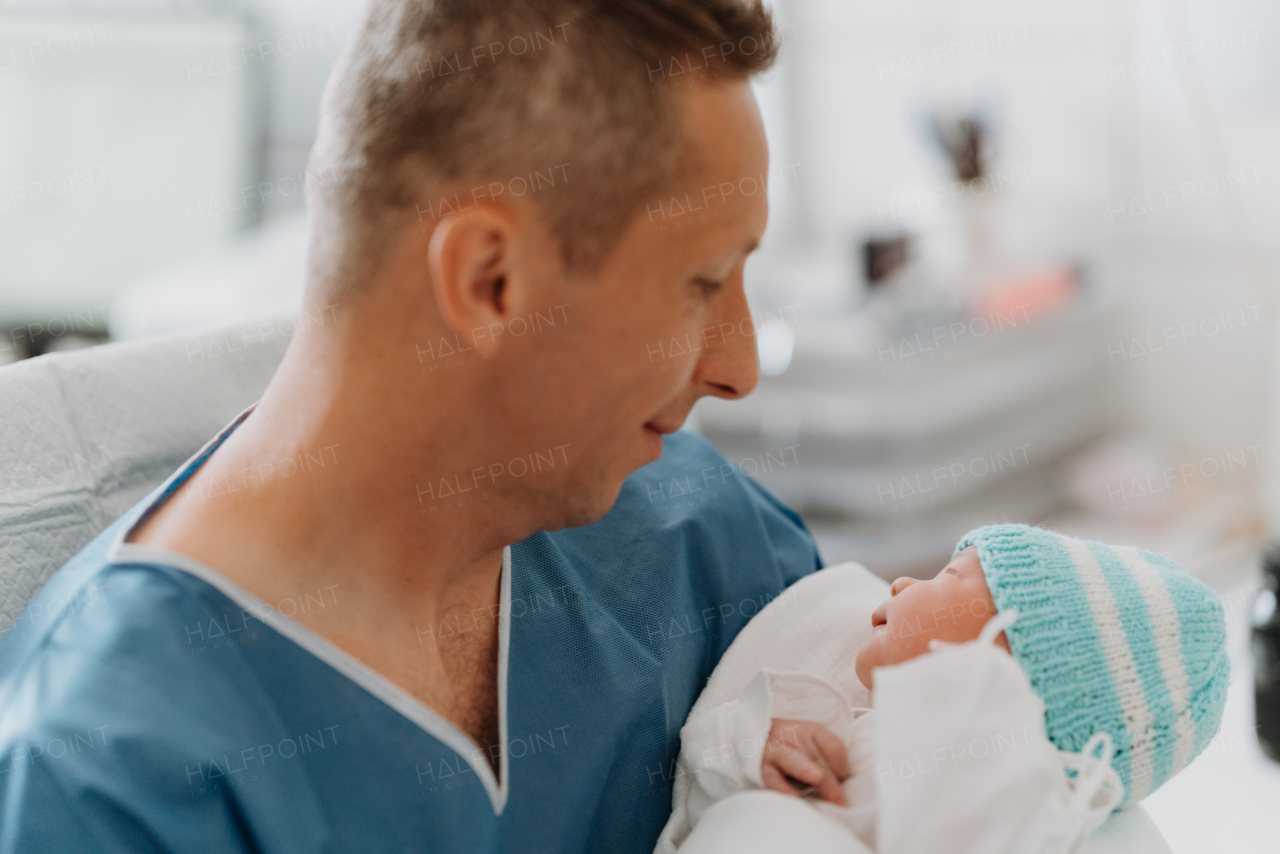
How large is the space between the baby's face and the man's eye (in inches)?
13.9

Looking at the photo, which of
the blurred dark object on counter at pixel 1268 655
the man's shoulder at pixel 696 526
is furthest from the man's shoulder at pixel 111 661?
the blurred dark object on counter at pixel 1268 655

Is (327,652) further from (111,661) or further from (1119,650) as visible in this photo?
(1119,650)

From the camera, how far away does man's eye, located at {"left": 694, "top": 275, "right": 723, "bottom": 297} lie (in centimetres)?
72

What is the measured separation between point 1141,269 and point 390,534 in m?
2.20

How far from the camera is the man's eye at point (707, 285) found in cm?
72

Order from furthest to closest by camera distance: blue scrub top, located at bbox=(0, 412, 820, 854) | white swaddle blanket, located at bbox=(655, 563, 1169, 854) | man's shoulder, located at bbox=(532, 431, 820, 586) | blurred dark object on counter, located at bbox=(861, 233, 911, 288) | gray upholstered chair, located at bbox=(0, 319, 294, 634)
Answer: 1. blurred dark object on counter, located at bbox=(861, 233, 911, 288)
2. man's shoulder, located at bbox=(532, 431, 820, 586)
3. gray upholstered chair, located at bbox=(0, 319, 294, 634)
4. white swaddle blanket, located at bbox=(655, 563, 1169, 854)
5. blue scrub top, located at bbox=(0, 412, 820, 854)

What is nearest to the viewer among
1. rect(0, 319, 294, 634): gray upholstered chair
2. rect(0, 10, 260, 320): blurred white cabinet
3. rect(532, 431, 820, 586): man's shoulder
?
rect(0, 319, 294, 634): gray upholstered chair

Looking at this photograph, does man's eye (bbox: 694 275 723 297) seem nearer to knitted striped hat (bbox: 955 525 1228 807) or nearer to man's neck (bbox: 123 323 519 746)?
man's neck (bbox: 123 323 519 746)

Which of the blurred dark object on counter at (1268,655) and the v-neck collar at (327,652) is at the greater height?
the v-neck collar at (327,652)

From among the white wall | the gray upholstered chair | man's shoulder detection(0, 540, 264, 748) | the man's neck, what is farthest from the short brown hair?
the white wall

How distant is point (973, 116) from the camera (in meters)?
2.28

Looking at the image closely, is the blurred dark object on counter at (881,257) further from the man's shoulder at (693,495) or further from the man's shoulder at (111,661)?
the man's shoulder at (111,661)

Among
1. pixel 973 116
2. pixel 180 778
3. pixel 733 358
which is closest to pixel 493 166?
pixel 733 358

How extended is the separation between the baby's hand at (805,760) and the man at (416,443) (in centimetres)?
17
